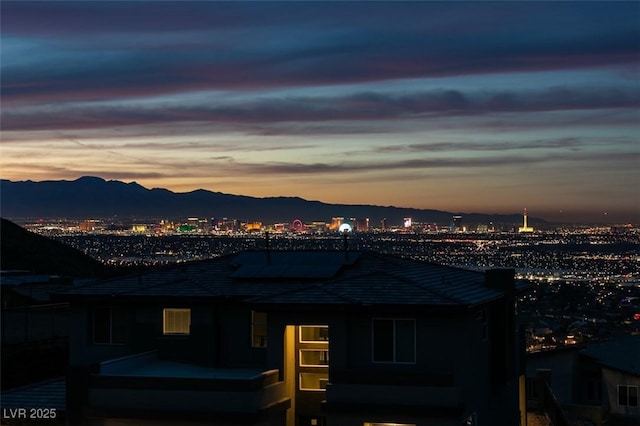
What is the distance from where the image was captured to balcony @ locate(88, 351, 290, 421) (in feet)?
65.3

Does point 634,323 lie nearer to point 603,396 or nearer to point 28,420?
point 603,396

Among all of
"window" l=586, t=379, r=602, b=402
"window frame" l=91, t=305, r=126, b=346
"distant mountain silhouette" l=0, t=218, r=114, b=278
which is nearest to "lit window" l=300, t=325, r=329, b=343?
"window frame" l=91, t=305, r=126, b=346

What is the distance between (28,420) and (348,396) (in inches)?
272

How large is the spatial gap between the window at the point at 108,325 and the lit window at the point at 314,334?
4.74m

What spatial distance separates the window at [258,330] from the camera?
75.2 ft

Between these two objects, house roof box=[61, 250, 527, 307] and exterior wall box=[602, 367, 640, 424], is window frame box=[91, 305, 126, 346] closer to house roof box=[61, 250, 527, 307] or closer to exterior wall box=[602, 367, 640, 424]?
house roof box=[61, 250, 527, 307]

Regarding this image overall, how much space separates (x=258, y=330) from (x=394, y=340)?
362cm

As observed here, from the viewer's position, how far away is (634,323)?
3041 inches

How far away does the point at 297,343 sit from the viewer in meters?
22.1

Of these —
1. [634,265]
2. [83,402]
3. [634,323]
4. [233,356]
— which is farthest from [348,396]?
[634,265]

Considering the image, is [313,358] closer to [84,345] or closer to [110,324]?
[110,324]

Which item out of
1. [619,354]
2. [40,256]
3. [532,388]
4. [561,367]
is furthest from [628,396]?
[40,256]

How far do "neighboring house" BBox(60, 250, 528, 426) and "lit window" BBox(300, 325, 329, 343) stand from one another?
3 cm

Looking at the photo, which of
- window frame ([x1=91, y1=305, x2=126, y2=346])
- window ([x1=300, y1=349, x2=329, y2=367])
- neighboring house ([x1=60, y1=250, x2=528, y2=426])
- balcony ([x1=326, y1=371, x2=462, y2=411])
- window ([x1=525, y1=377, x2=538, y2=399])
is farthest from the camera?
window ([x1=525, y1=377, x2=538, y2=399])
